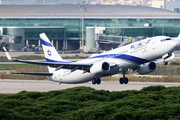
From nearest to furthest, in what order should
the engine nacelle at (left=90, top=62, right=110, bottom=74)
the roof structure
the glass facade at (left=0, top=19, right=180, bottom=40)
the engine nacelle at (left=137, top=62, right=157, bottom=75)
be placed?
the engine nacelle at (left=90, top=62, right=110, bottom=74) < the engine nacelle at (left=137, top=62, right=157, bottom=75) < the glass facade at (left=0, top=19, right=180, bottom=40) < the roof structure

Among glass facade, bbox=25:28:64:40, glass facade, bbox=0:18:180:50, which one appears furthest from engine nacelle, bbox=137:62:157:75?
glass facade, bbox=25:28:64:40

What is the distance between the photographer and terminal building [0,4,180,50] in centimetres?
16975

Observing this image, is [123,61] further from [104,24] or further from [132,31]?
[104,24]

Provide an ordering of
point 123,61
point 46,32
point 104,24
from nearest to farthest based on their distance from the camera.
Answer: point 123,61 → point 46,32 → point 104,24

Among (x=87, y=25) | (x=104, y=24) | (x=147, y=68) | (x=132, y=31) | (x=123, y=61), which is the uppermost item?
(x=104, y=24)

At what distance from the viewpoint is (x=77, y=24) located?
598 ft

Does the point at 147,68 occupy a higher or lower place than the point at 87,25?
lower

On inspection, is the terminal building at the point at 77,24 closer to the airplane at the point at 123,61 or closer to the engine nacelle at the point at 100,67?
the airplane at the point at 123,61

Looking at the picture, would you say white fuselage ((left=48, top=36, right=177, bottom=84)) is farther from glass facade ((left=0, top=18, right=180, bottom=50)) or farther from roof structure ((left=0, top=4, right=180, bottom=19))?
roof structure ((left=0, top=4, right=180, bottom=19))

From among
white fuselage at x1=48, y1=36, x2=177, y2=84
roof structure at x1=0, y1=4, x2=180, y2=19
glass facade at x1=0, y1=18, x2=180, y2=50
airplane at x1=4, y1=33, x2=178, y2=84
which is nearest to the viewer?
white fuselage at x1=48, y1=36, x2=177, y2=84

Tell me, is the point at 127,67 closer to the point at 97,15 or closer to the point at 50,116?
the point at 50,116

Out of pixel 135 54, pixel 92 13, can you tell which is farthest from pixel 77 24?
pixel 135 54

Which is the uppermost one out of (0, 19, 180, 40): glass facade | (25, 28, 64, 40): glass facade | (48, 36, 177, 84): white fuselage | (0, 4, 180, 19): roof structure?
(0, 4, 180, 19): roof structure

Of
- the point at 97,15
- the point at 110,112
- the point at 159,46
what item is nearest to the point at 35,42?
the point at 97,15
